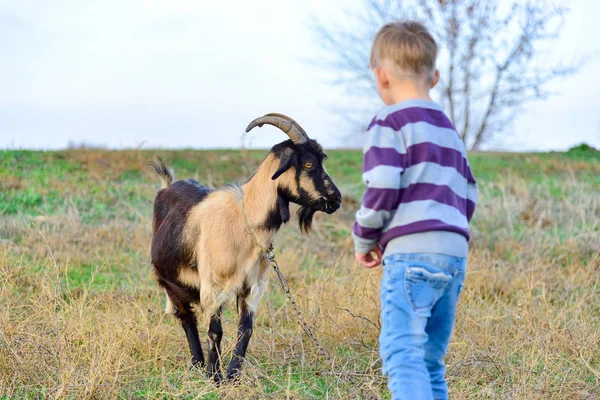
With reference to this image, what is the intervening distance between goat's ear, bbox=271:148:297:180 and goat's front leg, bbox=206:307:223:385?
129 centimetres

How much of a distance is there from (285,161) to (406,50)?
175 centimetres

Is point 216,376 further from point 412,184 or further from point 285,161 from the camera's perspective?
point 412,184

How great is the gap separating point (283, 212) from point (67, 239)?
17.9 ft

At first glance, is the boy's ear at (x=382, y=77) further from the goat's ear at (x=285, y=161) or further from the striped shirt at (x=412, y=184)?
the goat's ear at (x=285, y=161)

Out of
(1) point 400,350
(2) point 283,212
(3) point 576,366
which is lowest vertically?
(3) point 576,366

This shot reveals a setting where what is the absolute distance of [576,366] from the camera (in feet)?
17.0

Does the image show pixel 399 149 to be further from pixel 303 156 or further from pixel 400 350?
pixel 303 156

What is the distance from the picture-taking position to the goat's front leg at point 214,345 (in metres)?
5.16

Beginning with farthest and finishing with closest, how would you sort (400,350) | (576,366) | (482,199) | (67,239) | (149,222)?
1. (482,199)
2. (149,222)
3. (67,239)
4. (576,366)
5. (400,350)

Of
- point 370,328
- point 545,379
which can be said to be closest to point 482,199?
point 370,328

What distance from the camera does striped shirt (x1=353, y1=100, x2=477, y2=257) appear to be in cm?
301

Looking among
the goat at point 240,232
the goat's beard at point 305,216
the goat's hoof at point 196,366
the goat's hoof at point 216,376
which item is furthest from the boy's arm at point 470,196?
the goat's hoof at point 196,366

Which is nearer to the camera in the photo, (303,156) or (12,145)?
(303,156)

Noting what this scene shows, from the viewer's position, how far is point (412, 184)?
306 centimetres
